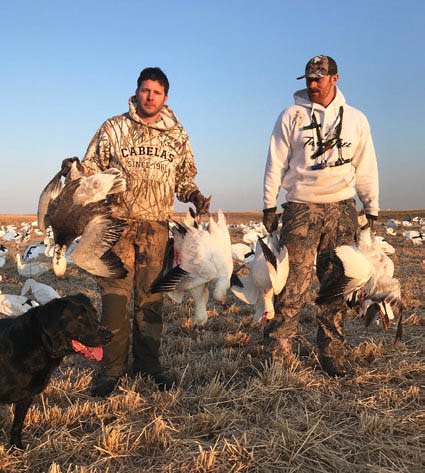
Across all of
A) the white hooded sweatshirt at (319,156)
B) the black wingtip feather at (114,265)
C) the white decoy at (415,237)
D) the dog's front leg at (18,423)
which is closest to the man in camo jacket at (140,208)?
the black wingtip feather at (114,265)

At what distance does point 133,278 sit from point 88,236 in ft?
2.01

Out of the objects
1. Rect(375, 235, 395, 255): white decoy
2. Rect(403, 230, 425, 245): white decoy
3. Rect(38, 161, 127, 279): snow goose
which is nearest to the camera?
Rect(38, 161, 127, 279): snow goose

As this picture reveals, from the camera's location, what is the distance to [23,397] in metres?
3.02

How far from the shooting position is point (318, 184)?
167 inches

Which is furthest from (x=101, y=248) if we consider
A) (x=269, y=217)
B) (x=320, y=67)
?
(x=320, y=67)

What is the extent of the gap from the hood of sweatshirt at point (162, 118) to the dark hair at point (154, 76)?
0.18 metres

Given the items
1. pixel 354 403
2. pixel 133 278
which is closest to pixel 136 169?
pixel 133 278

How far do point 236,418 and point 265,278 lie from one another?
1.24 m

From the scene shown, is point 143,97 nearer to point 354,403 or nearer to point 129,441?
point 129,441

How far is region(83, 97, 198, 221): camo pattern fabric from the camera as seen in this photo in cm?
404

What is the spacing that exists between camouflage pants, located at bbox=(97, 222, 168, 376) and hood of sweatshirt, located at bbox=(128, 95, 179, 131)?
31.1 inches

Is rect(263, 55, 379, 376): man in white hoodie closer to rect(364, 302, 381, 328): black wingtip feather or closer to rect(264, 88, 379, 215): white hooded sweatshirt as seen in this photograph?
rect(264, 88, 379, 215): white hooded sweatshirt

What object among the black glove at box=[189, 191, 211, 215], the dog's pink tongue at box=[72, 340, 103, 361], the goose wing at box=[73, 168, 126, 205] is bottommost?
the dog's pink tongue at box=[72, 340, 103, 361]

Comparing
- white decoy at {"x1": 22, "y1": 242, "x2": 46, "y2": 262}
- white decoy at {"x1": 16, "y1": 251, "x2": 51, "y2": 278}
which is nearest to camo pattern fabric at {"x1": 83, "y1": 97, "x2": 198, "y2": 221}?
white decoy at {"x1": 16, "y1": 251, "x2": 51, "y2": 278}
